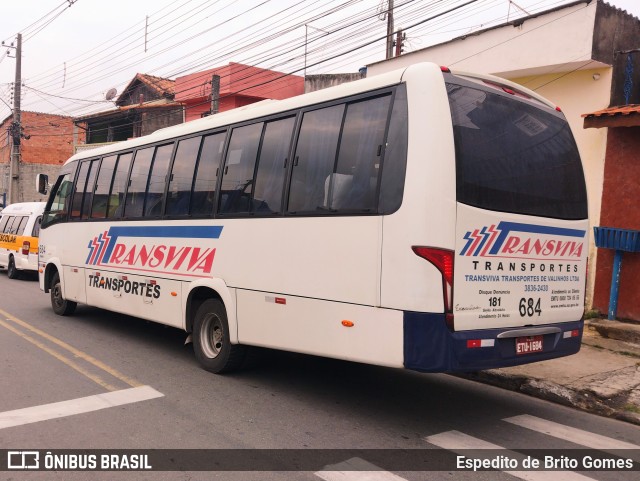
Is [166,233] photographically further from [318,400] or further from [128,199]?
[318,400]

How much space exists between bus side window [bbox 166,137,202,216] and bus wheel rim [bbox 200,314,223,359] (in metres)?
1.39

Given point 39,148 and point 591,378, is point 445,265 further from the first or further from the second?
point 39,148

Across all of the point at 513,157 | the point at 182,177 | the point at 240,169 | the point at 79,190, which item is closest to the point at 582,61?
the point at 513,157

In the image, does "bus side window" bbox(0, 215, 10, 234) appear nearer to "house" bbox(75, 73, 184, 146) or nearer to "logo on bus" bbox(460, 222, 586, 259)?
"house" bbox(75, 73, 184, 146)

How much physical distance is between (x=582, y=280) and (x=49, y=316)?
29.6 feet

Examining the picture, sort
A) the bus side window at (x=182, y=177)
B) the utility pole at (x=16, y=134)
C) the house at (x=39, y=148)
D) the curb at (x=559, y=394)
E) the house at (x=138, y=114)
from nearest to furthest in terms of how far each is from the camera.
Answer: the curb at (x=559, y=394), the bus side window at (x=182, y=177), the utility pole at (x=16, y=134), the house at (x=138, y=114), the house at (x=39, y=148)

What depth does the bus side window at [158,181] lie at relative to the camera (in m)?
7.60

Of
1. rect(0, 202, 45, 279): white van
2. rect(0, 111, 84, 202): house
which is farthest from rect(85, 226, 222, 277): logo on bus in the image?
rect(0, 111, 84, 202): house

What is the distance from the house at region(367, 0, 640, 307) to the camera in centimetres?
951

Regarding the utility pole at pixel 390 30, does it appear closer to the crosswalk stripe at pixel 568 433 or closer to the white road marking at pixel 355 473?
the crosswalk stripe at pixel 568 433

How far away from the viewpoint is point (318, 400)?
5.75m

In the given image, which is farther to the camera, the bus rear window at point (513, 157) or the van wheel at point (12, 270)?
the van wheel at point (12, 270)

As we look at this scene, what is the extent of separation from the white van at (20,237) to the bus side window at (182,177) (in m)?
10.9

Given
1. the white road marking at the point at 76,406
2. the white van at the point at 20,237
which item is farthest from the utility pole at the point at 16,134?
the white road marking at the point at 76,406
